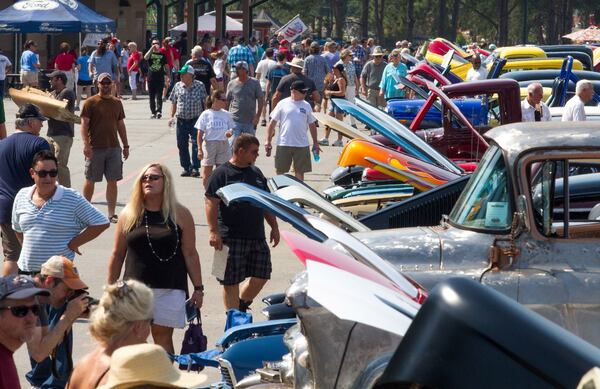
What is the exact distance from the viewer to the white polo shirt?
1476 centimetres

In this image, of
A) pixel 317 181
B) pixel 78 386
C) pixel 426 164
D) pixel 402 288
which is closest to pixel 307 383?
pixel 402 288

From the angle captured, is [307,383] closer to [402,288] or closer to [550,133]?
[402,288]

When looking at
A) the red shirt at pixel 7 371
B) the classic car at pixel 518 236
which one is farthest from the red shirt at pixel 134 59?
the red shirt at pixel 7 371

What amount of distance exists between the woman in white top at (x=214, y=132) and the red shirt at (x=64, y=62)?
1539 centimetres

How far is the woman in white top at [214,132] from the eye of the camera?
579 inches

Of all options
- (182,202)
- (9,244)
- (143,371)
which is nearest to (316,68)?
(182,202)

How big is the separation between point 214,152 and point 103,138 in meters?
1.60

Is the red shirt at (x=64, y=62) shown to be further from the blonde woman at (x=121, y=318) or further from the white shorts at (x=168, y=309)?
the blonde woman at (x=121, y=318)

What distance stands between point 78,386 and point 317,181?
13.3m

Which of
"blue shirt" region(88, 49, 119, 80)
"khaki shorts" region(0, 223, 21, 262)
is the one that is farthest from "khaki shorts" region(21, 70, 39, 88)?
"khaki shorts" region(0, 223, 21, 262)

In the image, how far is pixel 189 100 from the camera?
1716 cm

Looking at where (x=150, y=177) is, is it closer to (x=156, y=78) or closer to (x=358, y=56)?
(x=156, y=78)

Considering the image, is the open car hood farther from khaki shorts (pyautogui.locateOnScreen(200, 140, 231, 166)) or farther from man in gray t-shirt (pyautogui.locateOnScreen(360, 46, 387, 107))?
man in gray t-shirt (pyautogui.locateOnScreen(360, 46, 387, 107))

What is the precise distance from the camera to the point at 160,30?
44.9 metres
